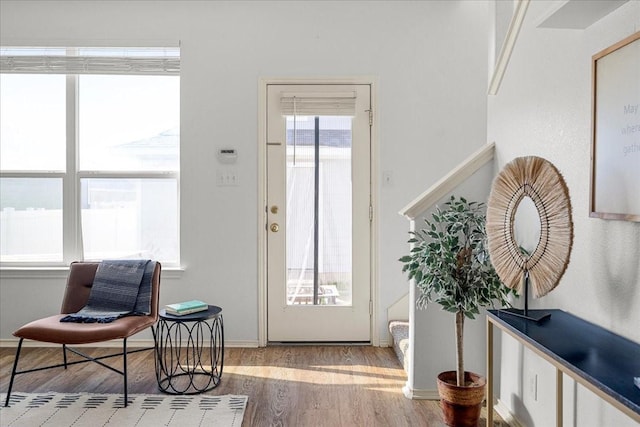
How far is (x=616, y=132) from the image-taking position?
173cm

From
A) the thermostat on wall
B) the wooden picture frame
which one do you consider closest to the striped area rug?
the thermostat on wall

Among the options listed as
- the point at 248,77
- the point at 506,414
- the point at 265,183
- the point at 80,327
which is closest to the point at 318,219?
the point at 265,183

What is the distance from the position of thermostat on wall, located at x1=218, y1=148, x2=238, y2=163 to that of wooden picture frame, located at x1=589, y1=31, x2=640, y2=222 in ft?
9.06

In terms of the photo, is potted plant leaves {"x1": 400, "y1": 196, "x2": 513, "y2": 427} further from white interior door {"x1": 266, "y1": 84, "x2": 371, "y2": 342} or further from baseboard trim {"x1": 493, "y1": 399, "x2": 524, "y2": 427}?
white interior door {"x1": 266, "y1": 84, "x2": 371, "y2": 342}

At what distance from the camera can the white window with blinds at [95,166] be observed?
4152mm

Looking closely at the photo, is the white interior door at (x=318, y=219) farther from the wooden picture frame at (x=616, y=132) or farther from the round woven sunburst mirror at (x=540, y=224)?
the wooden picture frame at (x=616, y=132)

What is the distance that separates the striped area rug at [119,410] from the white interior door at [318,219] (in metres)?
1.21

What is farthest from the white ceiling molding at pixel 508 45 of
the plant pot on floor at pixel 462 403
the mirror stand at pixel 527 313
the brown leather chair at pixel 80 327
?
the brown leather chair at pixel 80 327

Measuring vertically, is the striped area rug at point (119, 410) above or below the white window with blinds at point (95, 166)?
below

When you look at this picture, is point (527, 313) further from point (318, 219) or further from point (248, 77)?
point (248, 77)

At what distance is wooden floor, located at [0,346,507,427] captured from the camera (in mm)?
2789

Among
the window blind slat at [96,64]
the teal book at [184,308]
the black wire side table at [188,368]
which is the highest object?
the window blind slat at [96,64]

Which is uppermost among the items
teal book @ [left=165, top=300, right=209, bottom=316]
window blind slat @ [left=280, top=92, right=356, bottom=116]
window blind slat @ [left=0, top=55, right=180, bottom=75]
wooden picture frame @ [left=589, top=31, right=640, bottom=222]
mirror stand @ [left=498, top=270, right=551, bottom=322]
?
window blind slat @ [left=0, top=55, right=180, bottom=75]

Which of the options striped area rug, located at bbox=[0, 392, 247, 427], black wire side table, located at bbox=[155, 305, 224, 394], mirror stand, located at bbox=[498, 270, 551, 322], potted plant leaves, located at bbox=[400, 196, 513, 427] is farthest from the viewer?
black wire side table, located at bbox=[155, 305, 224, 394]
